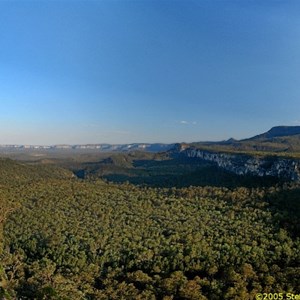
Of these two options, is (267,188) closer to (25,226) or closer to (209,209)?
(209,209)

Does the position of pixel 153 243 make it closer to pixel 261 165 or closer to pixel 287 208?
pixel 287 208

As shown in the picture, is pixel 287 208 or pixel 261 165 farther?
pixel 261 165

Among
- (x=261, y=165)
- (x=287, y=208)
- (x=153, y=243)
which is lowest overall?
(x=153, y=243)

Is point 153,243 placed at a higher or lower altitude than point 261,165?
lower

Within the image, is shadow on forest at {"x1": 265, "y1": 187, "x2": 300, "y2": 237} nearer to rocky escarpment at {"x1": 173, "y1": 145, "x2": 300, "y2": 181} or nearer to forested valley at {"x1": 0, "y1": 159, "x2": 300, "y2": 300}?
forested valley at {"x1": 0, "y1": 159, "x2": 300, "y2": 300}

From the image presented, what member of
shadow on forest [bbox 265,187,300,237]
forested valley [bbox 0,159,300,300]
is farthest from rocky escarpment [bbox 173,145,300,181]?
shadow on forest [bbox 265,187,300,237]

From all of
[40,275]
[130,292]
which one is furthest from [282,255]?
[40,275]

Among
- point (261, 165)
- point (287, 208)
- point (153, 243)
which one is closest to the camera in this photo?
point (153, 243)

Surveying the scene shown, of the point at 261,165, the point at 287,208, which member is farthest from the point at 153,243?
the point at 261,165

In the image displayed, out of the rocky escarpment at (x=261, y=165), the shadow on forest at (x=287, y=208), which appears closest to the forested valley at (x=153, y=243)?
the shadow on forest at (x=287, y=208)
